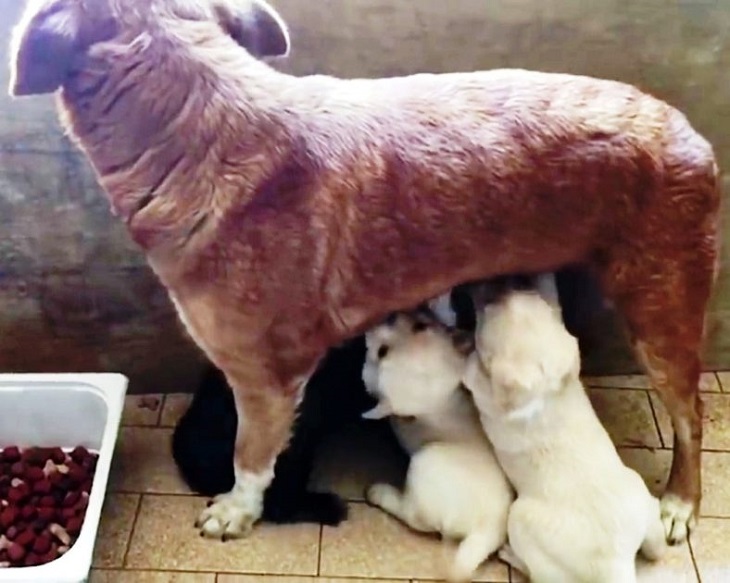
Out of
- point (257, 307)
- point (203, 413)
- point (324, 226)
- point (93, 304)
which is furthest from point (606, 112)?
point (93, 304)

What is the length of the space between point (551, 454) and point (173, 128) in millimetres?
755

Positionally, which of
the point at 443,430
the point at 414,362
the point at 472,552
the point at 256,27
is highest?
the point at 256,27

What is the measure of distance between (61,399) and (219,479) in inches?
12.2

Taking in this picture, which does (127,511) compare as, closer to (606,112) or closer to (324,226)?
(324,226)

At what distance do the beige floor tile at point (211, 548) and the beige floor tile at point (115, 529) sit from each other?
0.02 m

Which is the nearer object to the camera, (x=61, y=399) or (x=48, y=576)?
(x=48, y=576)

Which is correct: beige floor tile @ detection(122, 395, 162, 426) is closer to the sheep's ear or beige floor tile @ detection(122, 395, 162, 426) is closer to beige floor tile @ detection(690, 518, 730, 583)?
the sheep's ear

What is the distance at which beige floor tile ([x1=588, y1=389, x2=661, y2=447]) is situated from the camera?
2.04 m

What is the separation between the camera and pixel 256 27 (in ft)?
5.11

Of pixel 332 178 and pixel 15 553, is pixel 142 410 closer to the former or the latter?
pixel 15 553

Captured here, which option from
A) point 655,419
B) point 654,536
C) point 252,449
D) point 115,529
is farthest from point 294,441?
point 655,419

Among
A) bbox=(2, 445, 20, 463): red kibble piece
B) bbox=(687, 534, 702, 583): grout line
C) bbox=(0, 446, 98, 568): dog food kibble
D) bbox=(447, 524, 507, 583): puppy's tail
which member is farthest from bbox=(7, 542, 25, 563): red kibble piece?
bbox=(687, 534, 702, 583): grout line

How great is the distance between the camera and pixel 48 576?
1535 millimetres

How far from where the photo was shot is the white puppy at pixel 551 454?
5.25 feet
